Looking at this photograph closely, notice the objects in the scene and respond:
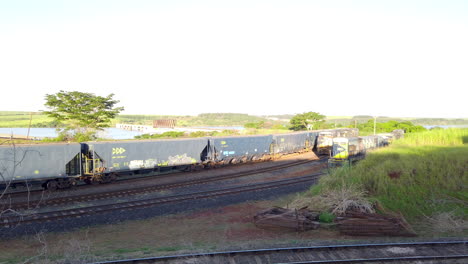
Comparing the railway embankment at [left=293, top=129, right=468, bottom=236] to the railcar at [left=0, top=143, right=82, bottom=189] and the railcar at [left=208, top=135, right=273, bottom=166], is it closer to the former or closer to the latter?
the railcar at [left=208, top=135, right=273, bottom=166]

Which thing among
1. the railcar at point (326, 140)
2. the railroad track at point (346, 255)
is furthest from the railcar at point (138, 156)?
the railcar at point (326, 140)

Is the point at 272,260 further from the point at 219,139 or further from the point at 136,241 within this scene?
the point at 219,139

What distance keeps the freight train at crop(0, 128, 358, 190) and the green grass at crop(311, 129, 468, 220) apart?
12572 millimetres

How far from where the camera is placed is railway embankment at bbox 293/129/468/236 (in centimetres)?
1365

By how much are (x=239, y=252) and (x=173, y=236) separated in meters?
3.90

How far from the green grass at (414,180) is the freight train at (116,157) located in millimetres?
12572

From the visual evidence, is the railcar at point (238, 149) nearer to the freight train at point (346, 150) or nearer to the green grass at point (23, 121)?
the freight train at point (346, 150)

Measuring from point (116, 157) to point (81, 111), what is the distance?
21069 millimetres

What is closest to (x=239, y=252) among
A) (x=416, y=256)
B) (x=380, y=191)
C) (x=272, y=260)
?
(x=272, y=260)

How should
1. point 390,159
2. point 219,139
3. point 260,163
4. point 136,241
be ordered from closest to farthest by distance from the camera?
point 136,241
point 390,159
point 219,139
point 260,163

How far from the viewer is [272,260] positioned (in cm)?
943

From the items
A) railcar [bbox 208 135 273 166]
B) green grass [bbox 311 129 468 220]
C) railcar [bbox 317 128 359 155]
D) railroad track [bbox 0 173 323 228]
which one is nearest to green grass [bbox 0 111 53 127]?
railcar [bbox 208 135 273 166]

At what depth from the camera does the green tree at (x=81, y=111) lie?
39156 mm

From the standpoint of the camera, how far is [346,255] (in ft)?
32.2
